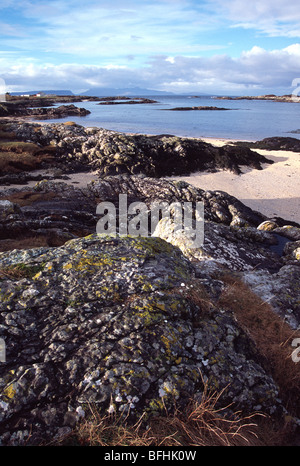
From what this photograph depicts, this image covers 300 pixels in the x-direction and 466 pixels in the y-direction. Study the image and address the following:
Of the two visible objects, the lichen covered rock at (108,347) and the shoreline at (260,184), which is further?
the shoreline at (260,184)

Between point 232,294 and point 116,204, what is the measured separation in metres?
11.9

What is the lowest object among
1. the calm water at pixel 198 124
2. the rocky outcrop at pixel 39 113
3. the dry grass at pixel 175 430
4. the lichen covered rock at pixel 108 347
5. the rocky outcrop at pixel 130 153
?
the dry grass at pixel 175 430

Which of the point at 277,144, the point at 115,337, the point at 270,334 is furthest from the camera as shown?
the point at 277,144

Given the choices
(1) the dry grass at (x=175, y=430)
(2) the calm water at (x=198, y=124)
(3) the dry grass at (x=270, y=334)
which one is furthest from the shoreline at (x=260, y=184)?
(2) the calm water at (x=198, y=124)

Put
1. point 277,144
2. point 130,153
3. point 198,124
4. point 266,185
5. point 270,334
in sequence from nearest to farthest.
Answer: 1. point 270,334
2. point 266,185
3. point 130,153
4. point 277,144
5. point 198,124

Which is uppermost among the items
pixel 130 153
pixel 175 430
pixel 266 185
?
pixel 130 153

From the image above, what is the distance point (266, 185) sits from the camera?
23.4 metres

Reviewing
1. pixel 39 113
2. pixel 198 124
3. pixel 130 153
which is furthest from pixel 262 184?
pixel 39 113

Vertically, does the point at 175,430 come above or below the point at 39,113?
below

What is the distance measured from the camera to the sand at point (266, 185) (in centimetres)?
1828

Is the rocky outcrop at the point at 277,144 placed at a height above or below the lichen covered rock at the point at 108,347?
above

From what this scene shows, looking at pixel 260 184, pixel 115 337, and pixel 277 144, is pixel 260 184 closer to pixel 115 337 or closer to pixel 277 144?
pixel 115 337

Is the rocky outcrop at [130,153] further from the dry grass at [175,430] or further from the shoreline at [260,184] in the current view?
the dry grass at [175,430]
